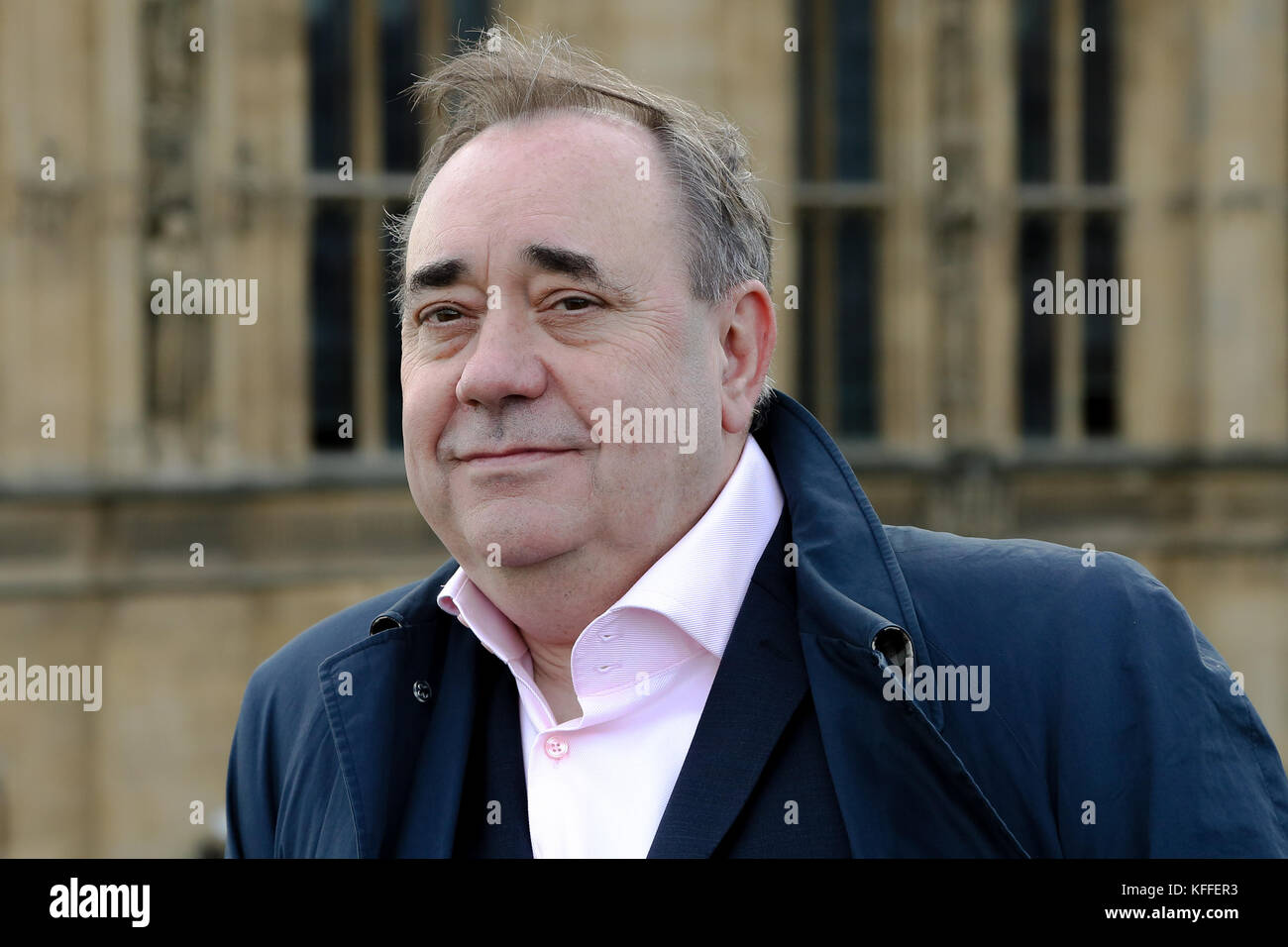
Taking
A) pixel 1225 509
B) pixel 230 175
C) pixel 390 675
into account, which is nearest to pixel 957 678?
pixel 390 675

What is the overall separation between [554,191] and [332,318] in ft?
25.9

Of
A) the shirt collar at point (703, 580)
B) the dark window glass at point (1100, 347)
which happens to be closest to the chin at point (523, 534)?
the shirt collar at point (703, 580)

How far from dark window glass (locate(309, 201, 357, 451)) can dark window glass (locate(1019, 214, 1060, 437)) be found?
173 inches

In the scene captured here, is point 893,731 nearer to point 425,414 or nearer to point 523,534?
point 523,534

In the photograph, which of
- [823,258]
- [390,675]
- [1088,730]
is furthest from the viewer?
[823,258]

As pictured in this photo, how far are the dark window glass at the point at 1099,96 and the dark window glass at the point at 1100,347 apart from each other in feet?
1.16

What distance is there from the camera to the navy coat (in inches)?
67.3

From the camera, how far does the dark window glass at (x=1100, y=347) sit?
399 inches

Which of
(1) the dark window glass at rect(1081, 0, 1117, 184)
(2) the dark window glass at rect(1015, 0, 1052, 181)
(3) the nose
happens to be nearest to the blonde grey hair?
(3) the nose

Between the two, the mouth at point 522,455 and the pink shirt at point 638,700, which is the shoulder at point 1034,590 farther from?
the mouth at point 522,455

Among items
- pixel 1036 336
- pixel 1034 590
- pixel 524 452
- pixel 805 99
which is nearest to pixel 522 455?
pixel 524 452

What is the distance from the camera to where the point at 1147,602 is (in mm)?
1810
